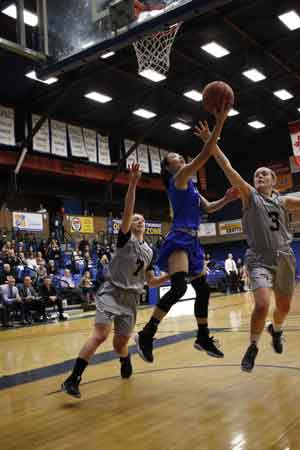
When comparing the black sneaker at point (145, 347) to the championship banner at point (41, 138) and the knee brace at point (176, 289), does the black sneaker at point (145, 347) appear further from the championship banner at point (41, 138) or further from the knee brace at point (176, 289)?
the championship banner at point (41, 138)

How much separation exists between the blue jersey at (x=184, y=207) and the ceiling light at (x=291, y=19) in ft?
35.7

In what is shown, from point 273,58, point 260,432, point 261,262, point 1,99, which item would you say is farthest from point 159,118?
point 260,432

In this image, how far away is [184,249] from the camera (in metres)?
3.85

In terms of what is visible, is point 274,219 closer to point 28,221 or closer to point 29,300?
point 29,300

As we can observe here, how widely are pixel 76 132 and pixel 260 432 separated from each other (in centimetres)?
1712

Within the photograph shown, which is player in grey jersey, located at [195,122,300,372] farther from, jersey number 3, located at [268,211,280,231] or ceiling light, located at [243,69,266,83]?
ceiling light, located at [243,69,266,83]

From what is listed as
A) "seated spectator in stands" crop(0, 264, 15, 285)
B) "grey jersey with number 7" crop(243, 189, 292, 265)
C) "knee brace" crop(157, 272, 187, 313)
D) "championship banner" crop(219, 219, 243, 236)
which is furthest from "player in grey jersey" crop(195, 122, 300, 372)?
"championship banner" crop(219, 219, 243, 236)

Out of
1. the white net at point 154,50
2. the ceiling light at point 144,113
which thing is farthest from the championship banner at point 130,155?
the white net at point 154,50

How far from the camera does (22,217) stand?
58.4 feet

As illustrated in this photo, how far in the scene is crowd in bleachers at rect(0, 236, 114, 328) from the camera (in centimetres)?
1123

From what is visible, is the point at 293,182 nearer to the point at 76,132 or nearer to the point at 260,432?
the point at 76,132

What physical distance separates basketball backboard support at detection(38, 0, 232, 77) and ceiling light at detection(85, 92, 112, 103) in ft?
36.4

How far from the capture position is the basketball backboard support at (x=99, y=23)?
4.68 metres

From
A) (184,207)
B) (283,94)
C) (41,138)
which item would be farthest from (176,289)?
(283,94)
